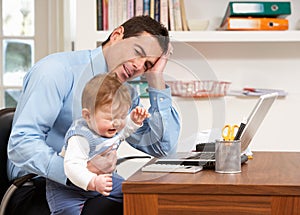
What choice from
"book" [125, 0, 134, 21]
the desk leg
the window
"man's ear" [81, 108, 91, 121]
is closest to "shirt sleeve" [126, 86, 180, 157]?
"man's ear" [81, 108, 91, 121]

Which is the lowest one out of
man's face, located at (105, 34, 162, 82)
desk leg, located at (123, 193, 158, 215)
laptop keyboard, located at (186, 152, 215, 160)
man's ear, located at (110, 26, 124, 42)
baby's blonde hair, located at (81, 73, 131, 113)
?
desk leg, located at (123, 193, 158, 215)

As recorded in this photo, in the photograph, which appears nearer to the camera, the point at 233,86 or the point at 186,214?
the point at 186,214

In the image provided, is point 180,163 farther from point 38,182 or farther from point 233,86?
point 233,86

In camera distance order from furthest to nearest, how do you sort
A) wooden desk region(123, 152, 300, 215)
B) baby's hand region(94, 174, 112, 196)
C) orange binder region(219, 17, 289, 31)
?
orange binder region(219, 17, 289, 31), baby's hand region(94, 174, 112, 196), wooden desk region(123, 152, 300, 215)

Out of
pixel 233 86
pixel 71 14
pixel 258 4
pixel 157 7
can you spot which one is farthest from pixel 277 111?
pixel 71 14

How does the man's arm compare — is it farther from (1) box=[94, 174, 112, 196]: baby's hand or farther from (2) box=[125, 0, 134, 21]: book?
(2) box=[125, 0, 134, 21]: book

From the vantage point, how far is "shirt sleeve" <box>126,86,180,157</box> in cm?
189

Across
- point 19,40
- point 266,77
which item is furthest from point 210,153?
point 19,40

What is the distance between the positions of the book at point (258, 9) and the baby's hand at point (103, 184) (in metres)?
1.76

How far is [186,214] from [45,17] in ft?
9.25

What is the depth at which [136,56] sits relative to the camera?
161cm

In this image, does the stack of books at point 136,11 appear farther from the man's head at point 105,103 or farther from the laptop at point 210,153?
the man's head at point 105,103

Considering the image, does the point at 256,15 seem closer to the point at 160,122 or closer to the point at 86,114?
the point at 160,122

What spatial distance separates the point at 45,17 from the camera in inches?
160
